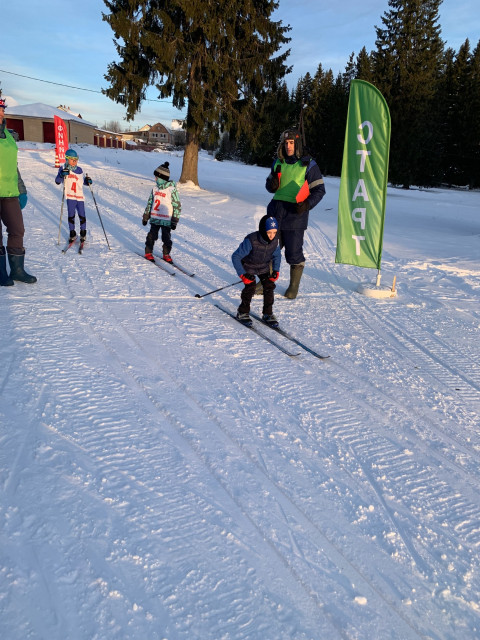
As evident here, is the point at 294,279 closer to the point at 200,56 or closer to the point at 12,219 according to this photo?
the point at 12,219

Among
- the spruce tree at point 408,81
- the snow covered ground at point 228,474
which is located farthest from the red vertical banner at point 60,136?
the spruce tree at point 408,81

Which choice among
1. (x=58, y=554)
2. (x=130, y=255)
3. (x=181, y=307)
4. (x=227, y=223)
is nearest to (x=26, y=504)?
(x=58, y=554)

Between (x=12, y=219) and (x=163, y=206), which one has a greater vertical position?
(x=163, y=206)

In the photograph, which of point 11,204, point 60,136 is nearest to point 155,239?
point 11,204

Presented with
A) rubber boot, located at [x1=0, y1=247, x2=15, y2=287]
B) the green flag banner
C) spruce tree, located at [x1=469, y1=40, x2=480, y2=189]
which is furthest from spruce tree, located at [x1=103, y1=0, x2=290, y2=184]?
spruce tree, located at [x1=469, y1=40, x2=480, y2=189]

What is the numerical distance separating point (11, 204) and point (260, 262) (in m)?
3.14

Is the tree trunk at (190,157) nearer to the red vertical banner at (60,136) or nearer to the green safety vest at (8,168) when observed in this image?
the red vertical banner at (60,136)

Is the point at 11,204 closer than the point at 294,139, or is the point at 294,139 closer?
the point at 11,204

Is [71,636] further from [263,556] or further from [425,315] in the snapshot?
[425,315]

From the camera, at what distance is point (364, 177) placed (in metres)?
6.27

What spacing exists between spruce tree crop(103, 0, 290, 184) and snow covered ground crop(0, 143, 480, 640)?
1460cm

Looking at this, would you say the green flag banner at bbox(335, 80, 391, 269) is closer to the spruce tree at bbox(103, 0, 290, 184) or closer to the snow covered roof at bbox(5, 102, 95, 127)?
the spruce tree at bbox(103, 0, 290, 184)

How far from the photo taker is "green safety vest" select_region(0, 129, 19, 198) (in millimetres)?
5179

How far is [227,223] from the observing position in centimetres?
1267
